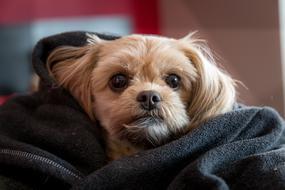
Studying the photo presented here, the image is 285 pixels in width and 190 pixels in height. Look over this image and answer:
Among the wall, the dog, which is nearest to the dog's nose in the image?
the dog

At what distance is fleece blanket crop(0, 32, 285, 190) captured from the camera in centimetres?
73

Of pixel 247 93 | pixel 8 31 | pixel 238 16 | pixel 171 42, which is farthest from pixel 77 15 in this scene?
pixel 171 42

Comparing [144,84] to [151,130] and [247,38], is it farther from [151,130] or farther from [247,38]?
[247,38]

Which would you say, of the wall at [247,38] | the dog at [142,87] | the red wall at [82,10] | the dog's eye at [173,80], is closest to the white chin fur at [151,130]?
the dog at [142,87]

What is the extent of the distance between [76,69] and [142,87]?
145mm

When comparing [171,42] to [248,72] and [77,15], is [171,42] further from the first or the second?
[77,15]

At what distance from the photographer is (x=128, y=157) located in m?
0.77

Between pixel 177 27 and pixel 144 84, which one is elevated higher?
pixel 144 84

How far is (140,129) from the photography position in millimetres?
840

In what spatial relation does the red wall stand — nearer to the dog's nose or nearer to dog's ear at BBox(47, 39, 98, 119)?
dog's ear at BBox(47, 39, 98, 119)

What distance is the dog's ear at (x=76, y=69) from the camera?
0.94 meters

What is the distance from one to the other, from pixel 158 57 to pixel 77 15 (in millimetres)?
1593

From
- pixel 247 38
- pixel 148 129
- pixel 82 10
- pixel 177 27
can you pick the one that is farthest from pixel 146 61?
pixel 82 10

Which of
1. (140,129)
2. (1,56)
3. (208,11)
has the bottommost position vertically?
(1,56)
